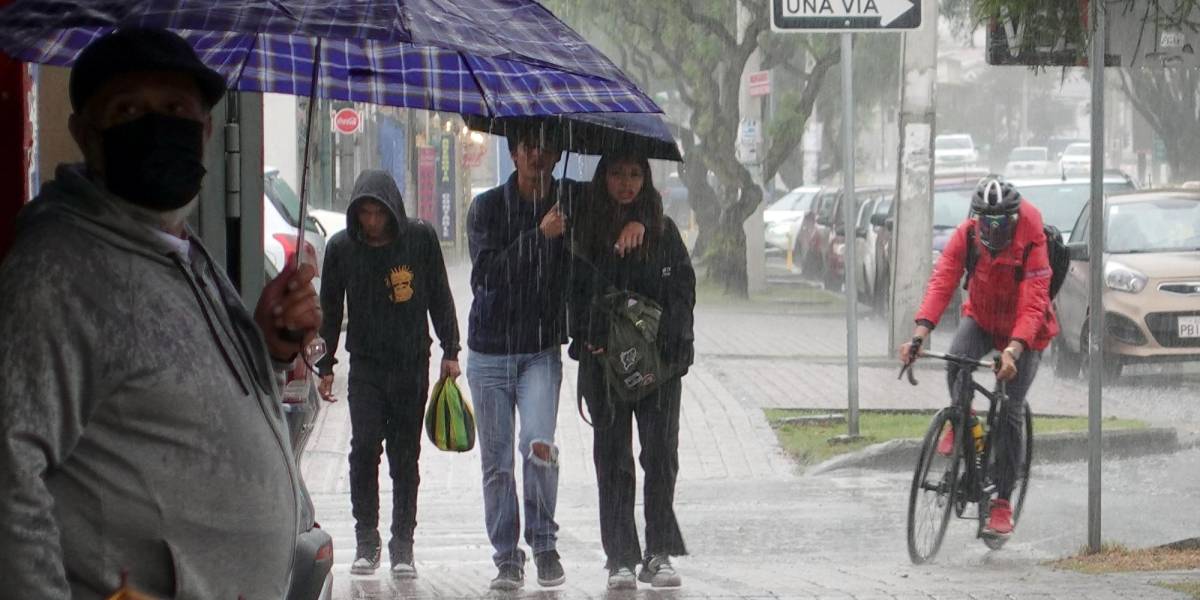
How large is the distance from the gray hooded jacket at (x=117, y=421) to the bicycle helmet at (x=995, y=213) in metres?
5.92

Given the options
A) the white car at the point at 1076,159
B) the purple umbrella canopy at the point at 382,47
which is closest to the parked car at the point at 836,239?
the white car at the point at 1076,159

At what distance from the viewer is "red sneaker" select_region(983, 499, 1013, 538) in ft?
28.0

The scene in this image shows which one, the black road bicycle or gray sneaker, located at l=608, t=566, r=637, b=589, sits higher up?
the black road bicycle

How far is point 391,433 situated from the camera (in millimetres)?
7840

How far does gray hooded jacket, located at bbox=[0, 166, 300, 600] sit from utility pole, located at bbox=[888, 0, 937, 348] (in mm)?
14409

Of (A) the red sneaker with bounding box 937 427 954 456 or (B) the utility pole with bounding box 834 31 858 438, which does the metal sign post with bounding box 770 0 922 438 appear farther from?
(A) the red sneaker with bounding box 937 427 954 456

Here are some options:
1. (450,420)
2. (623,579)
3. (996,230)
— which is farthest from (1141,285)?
(450,420)

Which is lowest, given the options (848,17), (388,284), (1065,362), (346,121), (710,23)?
(1065,362)

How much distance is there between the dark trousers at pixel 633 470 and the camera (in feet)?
23.9

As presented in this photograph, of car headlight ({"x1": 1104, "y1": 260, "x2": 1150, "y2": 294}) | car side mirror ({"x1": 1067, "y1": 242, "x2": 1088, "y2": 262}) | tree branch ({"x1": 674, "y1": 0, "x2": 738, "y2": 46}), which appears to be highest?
tree branch ({"x1": 674, "y1": 0, "x2": 738, "y2": 46})

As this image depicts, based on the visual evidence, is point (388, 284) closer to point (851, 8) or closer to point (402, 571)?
point (402, 571)

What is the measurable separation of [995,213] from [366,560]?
10.4ft

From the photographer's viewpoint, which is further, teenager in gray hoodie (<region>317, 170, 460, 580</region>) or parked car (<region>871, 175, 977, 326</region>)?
parked car (<region>871, 175, 977, 326</region>)

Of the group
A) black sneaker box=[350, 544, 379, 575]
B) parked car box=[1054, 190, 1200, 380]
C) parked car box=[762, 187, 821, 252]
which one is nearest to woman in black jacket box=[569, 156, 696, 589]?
black sneaker box=[350, 544, 379, 575]
